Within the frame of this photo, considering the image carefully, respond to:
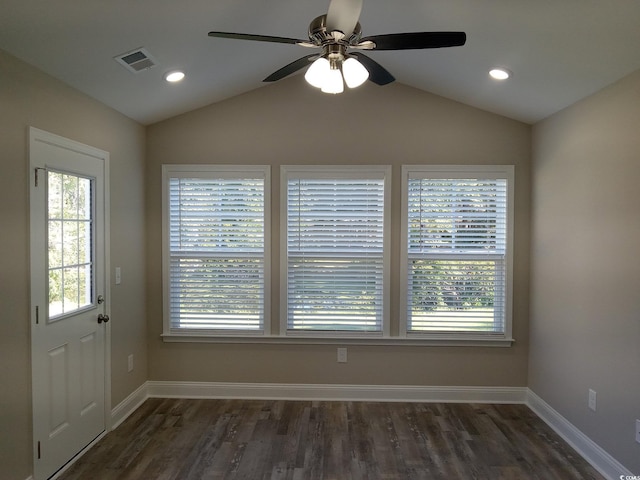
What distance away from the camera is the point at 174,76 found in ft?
8.84

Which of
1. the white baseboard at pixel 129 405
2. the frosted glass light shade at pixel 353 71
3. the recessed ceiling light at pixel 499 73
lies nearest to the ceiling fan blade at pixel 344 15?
the frosted glass light shade at pixel 353 71

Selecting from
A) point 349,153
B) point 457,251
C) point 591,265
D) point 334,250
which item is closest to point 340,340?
point 334,250

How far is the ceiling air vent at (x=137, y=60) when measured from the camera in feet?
7.60

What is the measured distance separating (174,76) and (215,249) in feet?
4.78

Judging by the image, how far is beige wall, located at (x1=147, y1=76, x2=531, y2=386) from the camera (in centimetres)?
333

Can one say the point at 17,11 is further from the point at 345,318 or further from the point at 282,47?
the point at 345,318

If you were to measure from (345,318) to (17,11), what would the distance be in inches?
116

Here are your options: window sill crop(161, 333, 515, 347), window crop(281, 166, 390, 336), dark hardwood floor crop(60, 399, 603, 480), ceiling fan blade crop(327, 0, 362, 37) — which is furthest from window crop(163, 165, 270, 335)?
ceiling fan blade crop(327, 0, 362, 37)

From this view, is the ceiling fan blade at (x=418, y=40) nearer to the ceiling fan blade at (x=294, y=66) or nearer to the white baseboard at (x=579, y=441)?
the ceiling fan blade at (x=294, y=66)

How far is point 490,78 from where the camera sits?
2.76m

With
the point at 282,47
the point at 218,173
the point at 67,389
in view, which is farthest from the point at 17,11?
the point at 67,389

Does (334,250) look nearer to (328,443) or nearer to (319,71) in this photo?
(328,443)

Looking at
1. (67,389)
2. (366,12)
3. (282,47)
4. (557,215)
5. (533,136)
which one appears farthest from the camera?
(533,136)

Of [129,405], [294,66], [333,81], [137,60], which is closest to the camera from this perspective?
[333,81]
